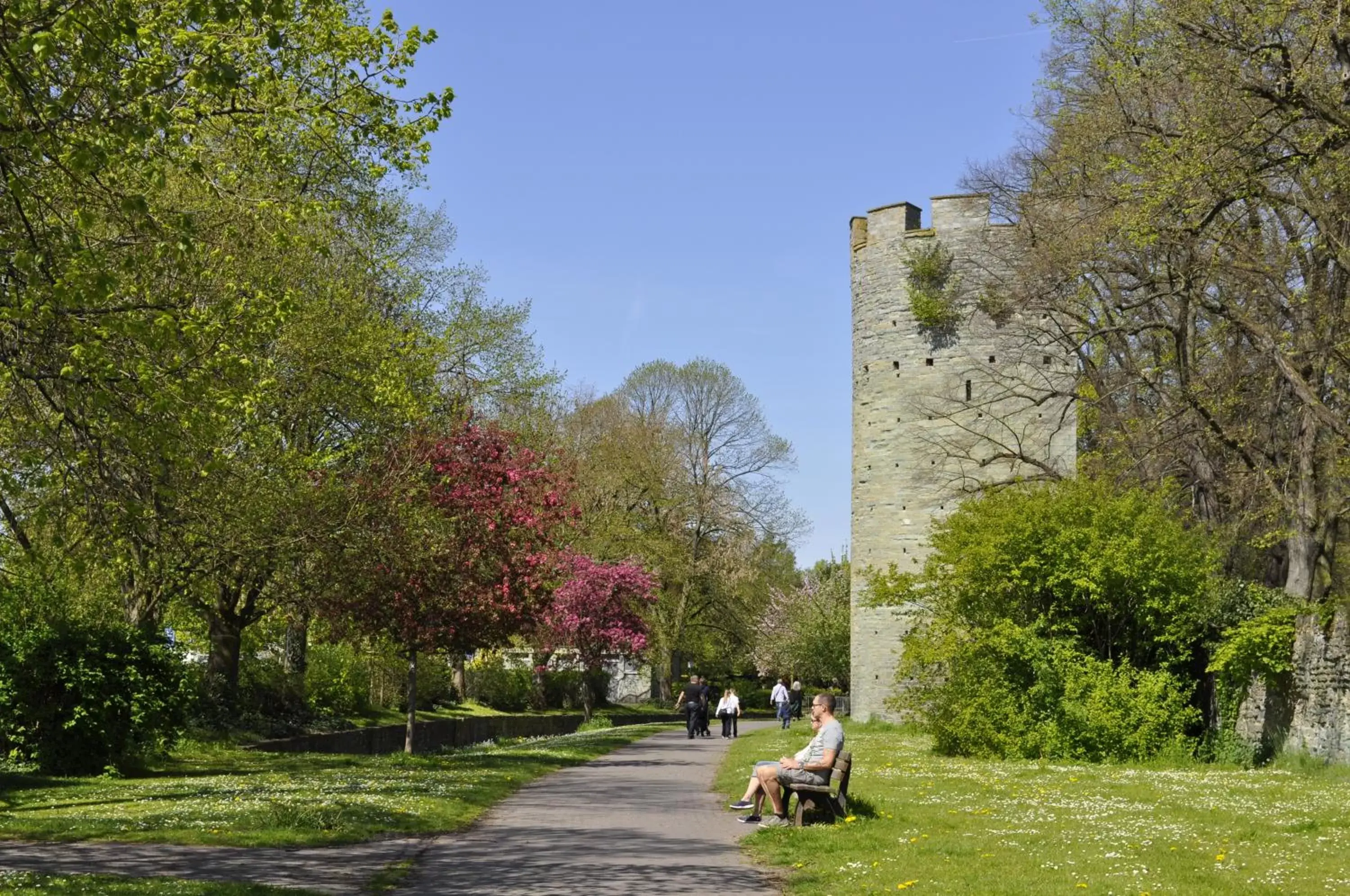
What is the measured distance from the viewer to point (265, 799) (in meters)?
14.9

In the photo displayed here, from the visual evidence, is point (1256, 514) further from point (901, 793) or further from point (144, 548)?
point (144, 548)

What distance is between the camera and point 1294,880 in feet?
32.4

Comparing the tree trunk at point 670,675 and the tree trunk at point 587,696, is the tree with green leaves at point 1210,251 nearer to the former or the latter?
the tree trunk at point 587,696

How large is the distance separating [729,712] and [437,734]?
7631mm

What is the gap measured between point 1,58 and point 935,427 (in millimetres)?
28897

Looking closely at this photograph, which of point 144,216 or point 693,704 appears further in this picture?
point 693,704

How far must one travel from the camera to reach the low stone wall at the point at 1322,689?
20.0 m

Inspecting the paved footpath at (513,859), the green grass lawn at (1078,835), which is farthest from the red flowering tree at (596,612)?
the paved footpath at (513,859)

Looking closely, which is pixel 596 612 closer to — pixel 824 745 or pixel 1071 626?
pixel 1071 626

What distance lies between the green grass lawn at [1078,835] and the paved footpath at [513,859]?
764mm

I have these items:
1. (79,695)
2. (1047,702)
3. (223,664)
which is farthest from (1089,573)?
(223,664)

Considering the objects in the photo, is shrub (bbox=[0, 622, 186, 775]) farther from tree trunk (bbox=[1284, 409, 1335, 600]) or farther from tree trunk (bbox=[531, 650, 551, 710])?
tree trunk (bbox=[531, 650, 551, 710])

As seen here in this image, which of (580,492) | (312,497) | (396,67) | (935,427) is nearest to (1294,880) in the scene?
(396,67)

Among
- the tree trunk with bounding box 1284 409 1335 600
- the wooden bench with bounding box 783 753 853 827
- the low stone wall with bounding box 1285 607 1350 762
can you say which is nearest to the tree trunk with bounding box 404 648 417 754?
the wooden bench with bounding box 783 753 853 827
